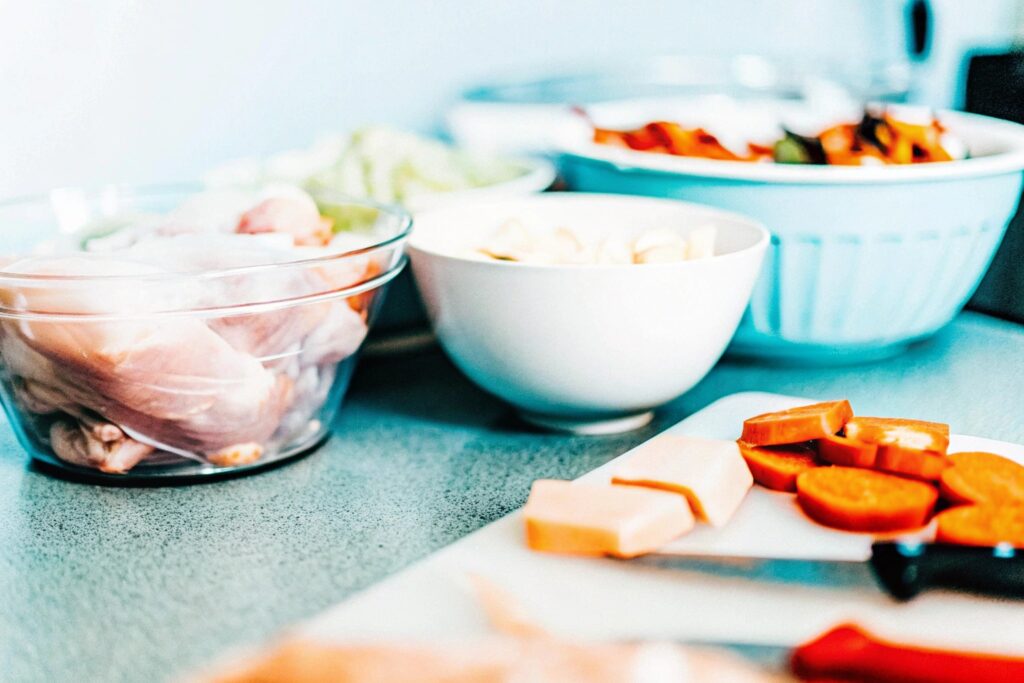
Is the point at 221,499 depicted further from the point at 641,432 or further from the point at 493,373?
the point at 641,432

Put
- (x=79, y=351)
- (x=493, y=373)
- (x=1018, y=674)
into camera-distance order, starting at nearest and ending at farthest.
Answer: (x=1018, y=674)
(x=79, y=351)
(x=493, y=373)

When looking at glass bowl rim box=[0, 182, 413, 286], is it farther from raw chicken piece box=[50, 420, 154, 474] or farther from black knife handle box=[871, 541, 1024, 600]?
black knife handle box=[871, 541, 1024, 600]

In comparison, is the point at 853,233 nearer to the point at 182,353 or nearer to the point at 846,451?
the point at 846,451

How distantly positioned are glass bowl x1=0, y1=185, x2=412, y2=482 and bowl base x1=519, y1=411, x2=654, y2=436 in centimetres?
18

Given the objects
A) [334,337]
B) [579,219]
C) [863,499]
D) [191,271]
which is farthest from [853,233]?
[191,271]

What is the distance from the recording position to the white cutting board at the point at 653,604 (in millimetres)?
479

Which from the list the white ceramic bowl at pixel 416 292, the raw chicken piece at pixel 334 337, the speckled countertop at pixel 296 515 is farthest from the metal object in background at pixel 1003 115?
the raw chicken piece at pixel 334 337

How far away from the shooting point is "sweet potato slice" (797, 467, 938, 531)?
548 millimetres

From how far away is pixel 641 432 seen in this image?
2.68 ft

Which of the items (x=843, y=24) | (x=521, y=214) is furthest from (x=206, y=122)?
(x=843, y=24)

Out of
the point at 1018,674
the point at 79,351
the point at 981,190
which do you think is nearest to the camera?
the point at 1018,674

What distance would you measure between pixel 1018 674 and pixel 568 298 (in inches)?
15.8

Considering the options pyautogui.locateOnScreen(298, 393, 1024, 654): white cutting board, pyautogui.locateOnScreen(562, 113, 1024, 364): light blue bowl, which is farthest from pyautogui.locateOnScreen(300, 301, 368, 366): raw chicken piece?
pyautogui.locateOnScreen(562, 113, 1024, 364): light blue bowl

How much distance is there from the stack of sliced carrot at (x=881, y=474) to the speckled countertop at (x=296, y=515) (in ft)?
0.55
